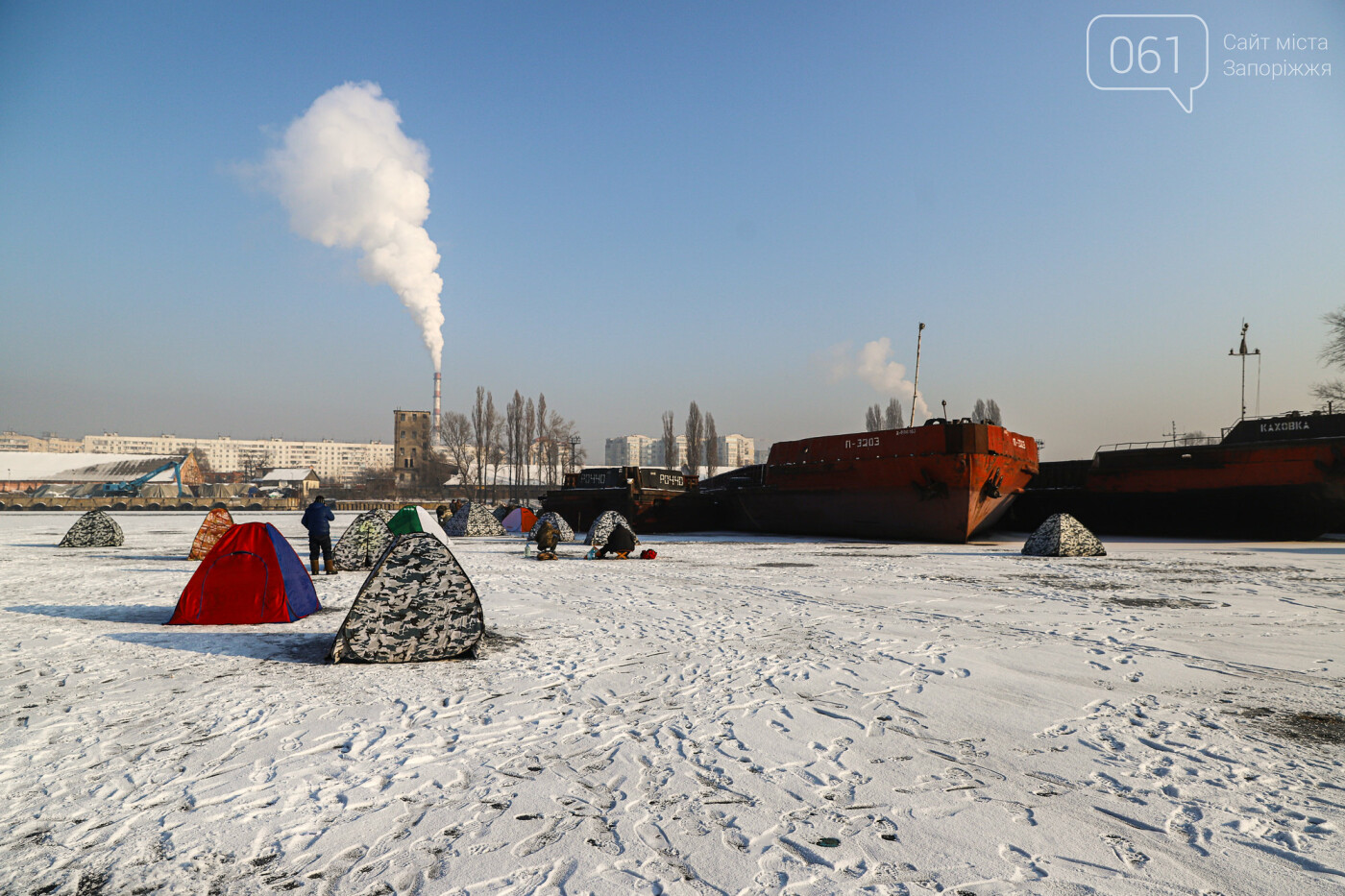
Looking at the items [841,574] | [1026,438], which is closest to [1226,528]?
[1026,438]

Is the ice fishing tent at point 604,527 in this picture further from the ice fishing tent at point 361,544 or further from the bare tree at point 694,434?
the bare tree at point 694,434

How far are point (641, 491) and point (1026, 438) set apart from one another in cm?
1675

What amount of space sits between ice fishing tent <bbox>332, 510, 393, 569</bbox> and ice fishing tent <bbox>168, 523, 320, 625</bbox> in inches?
216

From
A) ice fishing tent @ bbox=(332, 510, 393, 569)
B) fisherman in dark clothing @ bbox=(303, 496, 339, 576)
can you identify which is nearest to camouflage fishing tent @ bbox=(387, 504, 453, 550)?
ice fishing tent @ bbox=(332, 510, 393, 569)

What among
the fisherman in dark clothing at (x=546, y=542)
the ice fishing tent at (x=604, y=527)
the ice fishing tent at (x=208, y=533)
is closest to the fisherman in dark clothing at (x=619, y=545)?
the ice fishing tent at (x=604, y=527)

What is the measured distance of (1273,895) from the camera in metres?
2.92

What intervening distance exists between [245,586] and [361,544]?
5989 mm

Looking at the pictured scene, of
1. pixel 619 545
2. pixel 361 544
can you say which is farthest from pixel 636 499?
pixel 361 544

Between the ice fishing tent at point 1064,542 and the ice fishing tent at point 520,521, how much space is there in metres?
19.6

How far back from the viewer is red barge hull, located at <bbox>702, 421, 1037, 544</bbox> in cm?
2348

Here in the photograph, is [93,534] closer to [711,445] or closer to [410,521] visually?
[410,521]

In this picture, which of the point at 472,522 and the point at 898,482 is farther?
the point at 472,522

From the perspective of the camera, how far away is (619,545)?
18328 mm

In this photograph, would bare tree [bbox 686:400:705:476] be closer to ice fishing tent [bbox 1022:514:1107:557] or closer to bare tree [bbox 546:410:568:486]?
bare tree [bbox 546:410:568:486]
